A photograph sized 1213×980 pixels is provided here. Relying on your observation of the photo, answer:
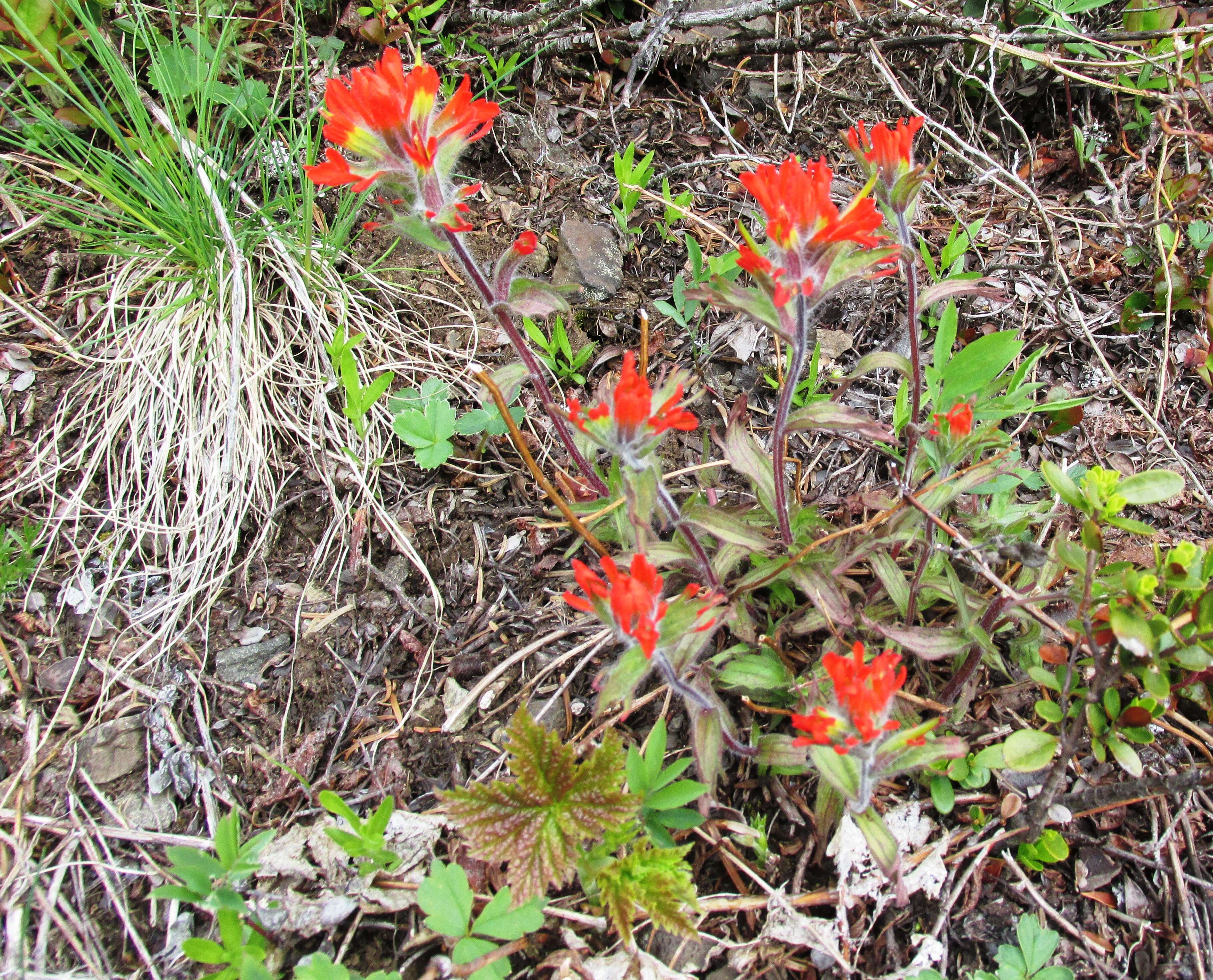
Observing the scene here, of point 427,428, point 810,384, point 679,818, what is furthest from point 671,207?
point 679,818

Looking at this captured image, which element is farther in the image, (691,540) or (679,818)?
(691,540)

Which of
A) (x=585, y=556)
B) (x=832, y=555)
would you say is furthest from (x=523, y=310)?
(x=832, y=555)

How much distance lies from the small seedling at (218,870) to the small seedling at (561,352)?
4.80 feet

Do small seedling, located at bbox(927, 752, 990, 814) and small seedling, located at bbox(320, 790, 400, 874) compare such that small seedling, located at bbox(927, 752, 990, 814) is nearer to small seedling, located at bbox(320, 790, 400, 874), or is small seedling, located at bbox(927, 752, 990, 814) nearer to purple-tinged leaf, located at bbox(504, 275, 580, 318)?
small seedling, located at bbox(320, 790, 400, 874)

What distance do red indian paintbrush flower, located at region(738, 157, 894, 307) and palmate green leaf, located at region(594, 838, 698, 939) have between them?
3.64 ft

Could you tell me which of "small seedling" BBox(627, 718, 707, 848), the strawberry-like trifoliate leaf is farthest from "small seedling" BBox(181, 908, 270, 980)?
"small seedling" BBox(627, 718, 707, 848)

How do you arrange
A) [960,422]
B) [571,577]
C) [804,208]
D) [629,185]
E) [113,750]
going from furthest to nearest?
[629,185] < [571,577] < [113,750] < [960,422] < [804,208]

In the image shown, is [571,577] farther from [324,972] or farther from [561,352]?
[324,972]

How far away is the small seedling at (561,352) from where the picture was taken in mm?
2344

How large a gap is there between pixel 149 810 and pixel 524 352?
1.41 meters

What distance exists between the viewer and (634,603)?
4.29 feet

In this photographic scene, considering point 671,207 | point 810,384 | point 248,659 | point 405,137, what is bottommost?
point 248,659

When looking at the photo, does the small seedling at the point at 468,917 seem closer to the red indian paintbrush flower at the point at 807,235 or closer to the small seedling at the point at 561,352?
the red indian paintbrush flower at the point at 807,235

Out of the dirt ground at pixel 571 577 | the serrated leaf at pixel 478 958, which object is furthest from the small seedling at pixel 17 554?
the serrated leaf at pixel 478 958
